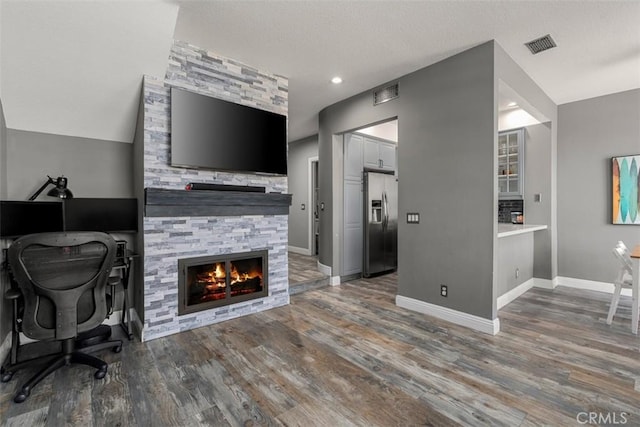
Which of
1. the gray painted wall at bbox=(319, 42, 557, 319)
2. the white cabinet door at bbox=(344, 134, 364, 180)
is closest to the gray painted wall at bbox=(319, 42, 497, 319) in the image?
the gray painted wall at bbox=(319, 42, 557, 319)

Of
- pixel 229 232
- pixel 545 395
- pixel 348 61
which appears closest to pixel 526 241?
pixel 545 395

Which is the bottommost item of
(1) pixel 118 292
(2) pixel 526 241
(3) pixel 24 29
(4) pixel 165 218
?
(1) pixel 118 292

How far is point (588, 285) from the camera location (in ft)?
14.5

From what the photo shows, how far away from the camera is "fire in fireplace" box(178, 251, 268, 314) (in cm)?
298

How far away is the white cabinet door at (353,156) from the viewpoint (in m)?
4.83

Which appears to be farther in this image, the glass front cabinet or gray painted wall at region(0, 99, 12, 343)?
the glass front cabinet

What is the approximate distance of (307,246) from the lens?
693 cm

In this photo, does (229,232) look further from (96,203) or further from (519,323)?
(519,323)

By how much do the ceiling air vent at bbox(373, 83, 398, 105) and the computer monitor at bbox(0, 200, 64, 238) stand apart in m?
3.71

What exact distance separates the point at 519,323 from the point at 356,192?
2.83 meters

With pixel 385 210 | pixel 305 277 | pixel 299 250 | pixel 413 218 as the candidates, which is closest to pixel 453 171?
pixel 413 218

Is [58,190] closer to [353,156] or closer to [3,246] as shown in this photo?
[3,246]

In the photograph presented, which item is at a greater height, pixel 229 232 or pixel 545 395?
pixel 229 232

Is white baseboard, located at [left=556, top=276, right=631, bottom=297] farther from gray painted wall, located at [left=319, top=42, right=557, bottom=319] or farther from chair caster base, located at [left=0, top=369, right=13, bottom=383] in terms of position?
chair caster base, located at [left=0, top=369, right=13, bottom=383]
